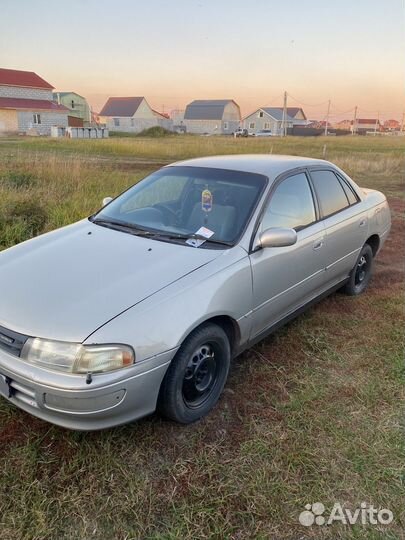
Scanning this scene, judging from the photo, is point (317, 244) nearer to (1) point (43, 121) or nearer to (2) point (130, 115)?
(1) point (43, 121)

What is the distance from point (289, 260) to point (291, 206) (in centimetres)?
48

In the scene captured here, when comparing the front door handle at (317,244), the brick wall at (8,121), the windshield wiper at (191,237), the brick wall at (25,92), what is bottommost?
the front door handle at (317,244)

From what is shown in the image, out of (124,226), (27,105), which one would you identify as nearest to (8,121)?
(27,105)

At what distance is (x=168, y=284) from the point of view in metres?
2.39

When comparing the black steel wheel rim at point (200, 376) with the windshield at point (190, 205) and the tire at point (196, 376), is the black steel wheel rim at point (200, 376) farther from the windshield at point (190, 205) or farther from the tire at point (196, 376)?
the windshield at point (190, 205)

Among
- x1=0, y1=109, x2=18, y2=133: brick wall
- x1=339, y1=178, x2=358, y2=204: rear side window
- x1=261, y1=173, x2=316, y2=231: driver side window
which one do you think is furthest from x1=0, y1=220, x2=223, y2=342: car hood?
x1=0, y1=109, x2=18, y2=133: brick wall

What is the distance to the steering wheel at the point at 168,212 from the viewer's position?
321 cm

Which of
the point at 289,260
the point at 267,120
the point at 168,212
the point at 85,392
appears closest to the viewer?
the point at 85,392

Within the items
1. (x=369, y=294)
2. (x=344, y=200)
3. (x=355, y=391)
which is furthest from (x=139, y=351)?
(x=369, y=294)

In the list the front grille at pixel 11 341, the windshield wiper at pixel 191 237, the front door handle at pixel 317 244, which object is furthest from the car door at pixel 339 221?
the front grille at pixel 11 341

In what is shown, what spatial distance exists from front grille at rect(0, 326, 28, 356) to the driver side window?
1.72m

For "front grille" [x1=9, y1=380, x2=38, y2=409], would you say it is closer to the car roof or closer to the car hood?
the car hood

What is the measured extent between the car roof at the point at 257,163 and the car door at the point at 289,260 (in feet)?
0.30

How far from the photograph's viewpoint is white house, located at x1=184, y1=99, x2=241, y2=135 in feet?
248
